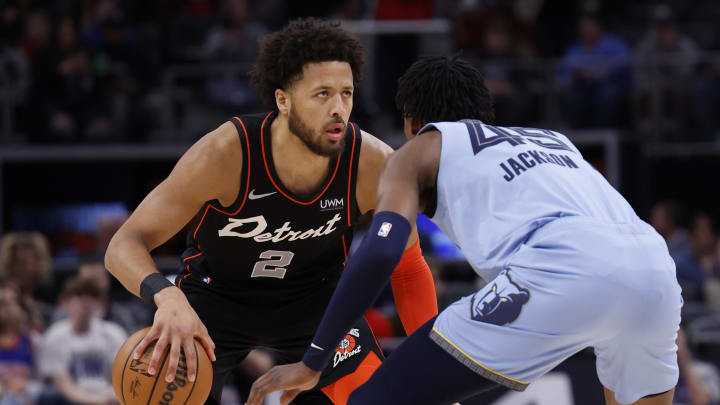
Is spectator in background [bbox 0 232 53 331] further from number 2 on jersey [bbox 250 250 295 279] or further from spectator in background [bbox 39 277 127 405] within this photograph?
number 2 on jersey [bbox 250 250 295 279]

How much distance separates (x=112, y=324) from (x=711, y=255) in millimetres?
5543

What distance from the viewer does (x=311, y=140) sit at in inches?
153

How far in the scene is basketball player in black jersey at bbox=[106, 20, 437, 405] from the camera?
383cm

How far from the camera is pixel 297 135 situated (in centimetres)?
395

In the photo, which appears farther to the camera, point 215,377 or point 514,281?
point 215,377

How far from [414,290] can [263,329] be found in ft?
2.08

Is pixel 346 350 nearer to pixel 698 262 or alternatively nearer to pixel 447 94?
pixel 447 94

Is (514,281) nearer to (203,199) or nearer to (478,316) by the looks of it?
(478,316)

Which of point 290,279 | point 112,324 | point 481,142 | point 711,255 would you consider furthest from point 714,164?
point 481,142

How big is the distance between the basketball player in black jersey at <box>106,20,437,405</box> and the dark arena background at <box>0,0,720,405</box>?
496 cm

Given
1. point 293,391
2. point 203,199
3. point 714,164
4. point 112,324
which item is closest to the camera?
point 293,391

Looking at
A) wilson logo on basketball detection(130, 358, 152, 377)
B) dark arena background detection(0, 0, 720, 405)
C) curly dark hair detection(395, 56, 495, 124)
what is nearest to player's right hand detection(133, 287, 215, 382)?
wilson logo on basketball detection(130, 358, 152, 377)

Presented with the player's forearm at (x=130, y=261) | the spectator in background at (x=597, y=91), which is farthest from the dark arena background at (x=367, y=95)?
A: the player's forearm at (x=130, y=261)

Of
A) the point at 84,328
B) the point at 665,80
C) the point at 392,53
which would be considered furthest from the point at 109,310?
the point at 665,80
